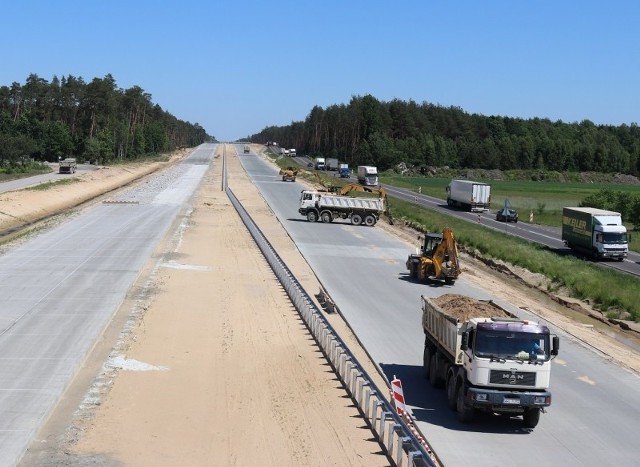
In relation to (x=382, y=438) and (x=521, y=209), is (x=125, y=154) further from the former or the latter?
(x=382, y=438)

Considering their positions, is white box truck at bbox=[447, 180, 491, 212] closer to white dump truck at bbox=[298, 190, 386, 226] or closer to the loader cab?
white dump truck at bbox=[298, 190, 386, 226]

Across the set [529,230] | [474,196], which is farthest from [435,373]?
[474,196]

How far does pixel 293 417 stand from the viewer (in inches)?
730

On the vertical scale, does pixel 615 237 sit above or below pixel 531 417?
above

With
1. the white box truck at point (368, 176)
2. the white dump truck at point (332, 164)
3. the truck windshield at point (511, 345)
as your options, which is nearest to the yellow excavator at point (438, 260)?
the truck windshield at point (511, 345)

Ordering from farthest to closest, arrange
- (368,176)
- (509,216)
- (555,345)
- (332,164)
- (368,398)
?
(332,164) < (368,176) < (509,216) < (368,398) < (555,345)

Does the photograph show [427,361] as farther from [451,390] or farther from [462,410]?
[462,410]

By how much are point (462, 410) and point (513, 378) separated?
1392mm

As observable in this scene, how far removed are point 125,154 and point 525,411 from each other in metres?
165

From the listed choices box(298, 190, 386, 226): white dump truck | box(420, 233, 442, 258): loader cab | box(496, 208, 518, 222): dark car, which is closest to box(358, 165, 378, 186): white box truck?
box(496, 208, 518, 222): dark car

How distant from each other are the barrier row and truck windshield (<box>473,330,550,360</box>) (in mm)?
2282

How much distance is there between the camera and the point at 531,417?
1812 centimetres

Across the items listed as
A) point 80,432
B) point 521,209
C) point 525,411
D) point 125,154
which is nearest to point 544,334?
point 525,411

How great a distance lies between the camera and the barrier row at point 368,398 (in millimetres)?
14805
